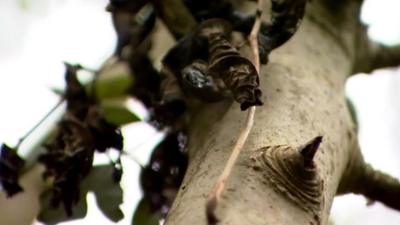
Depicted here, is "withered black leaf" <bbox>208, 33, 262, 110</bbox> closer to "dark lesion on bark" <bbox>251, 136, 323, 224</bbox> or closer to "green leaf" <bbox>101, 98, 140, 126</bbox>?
"dark lesion on bark" <bbox>251, 136, 323, 224</bbox>

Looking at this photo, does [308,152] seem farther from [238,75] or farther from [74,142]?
[74,142]

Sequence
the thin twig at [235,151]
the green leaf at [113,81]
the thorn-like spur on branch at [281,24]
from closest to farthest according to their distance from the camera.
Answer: the thin twig at [235,151], the thorn-like spur on branch at [281,24], the green leaf at [113,81]

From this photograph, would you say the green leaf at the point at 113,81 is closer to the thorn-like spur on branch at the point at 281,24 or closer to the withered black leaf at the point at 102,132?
the withered black leaf at the point at 102,132

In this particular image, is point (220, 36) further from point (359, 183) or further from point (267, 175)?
point (359, 183)

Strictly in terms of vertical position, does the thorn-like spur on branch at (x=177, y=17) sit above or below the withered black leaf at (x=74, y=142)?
above

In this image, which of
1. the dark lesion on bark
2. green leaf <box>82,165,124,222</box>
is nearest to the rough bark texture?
the dark lesion on bark

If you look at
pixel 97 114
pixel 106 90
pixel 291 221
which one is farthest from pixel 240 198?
pixel 106 90

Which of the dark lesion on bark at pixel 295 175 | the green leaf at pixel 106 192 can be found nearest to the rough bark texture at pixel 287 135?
the dark lesion on bark at pixel 295 175

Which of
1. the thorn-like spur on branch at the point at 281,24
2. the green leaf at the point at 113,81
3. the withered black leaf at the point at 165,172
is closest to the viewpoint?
the thorn-like spur on branch at the point at 281,24
